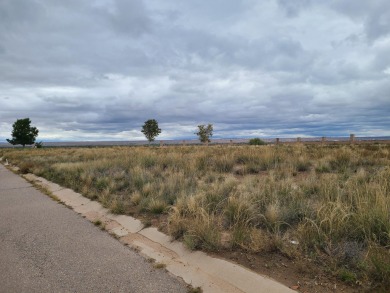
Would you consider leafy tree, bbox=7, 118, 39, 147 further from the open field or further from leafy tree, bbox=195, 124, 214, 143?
the open field

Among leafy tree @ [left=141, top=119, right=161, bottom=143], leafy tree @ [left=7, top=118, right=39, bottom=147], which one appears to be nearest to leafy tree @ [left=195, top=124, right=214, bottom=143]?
leafy tree @ [left=141, top=119, right=161, bottom=143]

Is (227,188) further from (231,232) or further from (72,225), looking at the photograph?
(72,225)

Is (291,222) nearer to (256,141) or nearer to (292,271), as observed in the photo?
(292,271)

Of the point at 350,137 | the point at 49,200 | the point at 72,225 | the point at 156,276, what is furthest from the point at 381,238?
the point at 350,137

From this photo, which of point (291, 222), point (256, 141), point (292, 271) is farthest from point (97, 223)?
point (256, 141)

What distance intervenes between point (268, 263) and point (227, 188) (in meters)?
3.85

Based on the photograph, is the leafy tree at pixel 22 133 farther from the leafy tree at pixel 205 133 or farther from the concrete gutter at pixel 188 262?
the concrete gutter at pixel 188 262

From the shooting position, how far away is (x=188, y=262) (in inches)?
182

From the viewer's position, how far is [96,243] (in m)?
5.49

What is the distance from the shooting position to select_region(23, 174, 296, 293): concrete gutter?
3842mm

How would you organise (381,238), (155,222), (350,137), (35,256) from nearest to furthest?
(381,238) < (35,256) < (155,222) < (350,137)

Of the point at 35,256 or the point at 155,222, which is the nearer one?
the point at 35,256

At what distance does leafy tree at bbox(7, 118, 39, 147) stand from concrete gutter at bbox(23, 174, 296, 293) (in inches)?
3735

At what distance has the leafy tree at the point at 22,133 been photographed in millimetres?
89062
